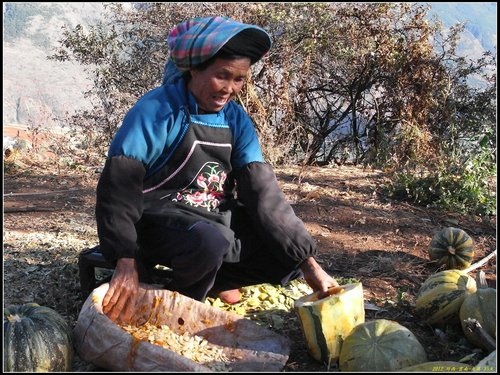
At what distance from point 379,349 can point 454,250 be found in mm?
1892

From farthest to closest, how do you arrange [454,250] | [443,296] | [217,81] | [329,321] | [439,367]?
[454,250] → [443,296] → [217,81] → [329,321] → [439,367]

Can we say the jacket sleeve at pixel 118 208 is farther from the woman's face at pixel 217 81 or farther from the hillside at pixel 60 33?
the hillside at pixel 60 33

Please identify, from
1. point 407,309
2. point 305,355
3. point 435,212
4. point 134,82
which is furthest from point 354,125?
point 305,355

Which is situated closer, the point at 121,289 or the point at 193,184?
the point at 121,289

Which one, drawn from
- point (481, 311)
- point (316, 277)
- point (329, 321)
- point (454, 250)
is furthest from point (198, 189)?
point (454, 250)

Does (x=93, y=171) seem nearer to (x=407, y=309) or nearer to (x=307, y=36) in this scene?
(x=307, y=36)

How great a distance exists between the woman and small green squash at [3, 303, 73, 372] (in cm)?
26

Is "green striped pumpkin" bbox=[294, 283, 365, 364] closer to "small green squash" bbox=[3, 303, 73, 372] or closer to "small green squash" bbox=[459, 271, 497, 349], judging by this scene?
"small green squash" bbox=[459, 271, 497, 349]

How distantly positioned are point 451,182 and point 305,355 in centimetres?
356

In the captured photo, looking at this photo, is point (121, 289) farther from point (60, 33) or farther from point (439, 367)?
point (60, 33)

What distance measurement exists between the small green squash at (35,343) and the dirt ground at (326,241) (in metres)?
0.15

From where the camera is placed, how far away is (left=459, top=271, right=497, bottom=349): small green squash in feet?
8.95

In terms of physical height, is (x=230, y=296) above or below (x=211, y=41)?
below

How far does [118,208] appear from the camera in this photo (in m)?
2.79
